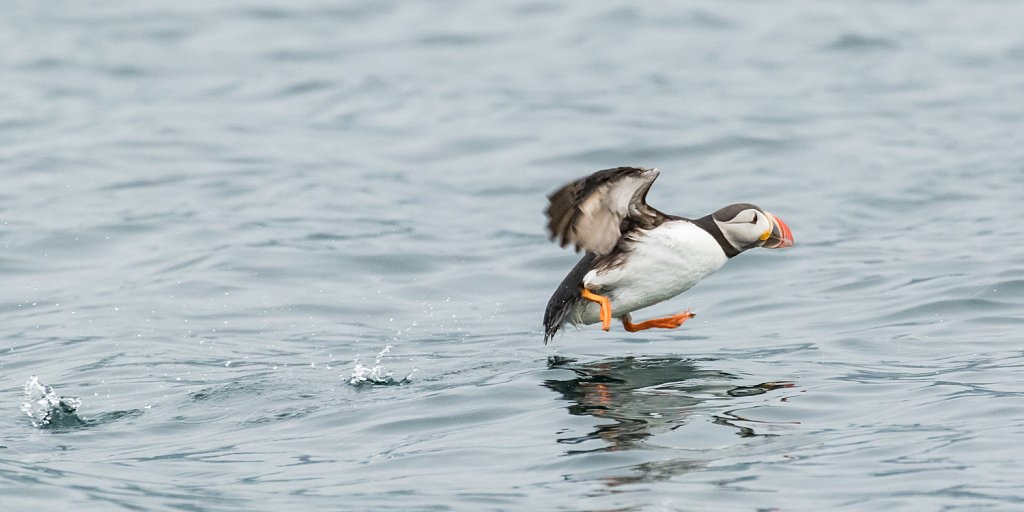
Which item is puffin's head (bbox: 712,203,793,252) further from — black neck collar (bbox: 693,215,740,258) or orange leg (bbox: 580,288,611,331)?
orange leg (bbox: 580,288,611,331)

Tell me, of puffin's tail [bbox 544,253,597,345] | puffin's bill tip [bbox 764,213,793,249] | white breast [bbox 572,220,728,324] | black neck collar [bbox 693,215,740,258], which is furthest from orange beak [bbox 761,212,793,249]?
puffin's tail [bbox 544,253,597,345]

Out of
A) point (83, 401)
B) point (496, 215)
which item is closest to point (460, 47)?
point (496, 215)

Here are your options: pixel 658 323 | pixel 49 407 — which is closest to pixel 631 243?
pixel 658 323

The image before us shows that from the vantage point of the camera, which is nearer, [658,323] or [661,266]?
[661,266]

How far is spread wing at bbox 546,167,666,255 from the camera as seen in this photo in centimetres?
737

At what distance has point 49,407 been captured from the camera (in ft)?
24.8

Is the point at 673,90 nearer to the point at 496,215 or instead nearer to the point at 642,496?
A: the point at 496,215

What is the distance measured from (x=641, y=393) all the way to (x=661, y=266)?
2.59ft

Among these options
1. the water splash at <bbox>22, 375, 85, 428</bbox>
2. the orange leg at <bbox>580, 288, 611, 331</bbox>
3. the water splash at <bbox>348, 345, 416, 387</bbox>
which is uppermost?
the orange leg at <bbox>580, 288, 611, 331</bbox>

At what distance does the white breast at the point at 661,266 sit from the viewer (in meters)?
7.99

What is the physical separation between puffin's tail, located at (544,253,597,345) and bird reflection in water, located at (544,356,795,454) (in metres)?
0.23

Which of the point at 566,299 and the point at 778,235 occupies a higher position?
the point at 778,235

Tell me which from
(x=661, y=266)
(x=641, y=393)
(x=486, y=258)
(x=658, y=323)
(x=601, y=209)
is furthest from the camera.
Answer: (x=486, y=258)

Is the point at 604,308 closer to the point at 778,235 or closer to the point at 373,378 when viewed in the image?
the point at 778,235
